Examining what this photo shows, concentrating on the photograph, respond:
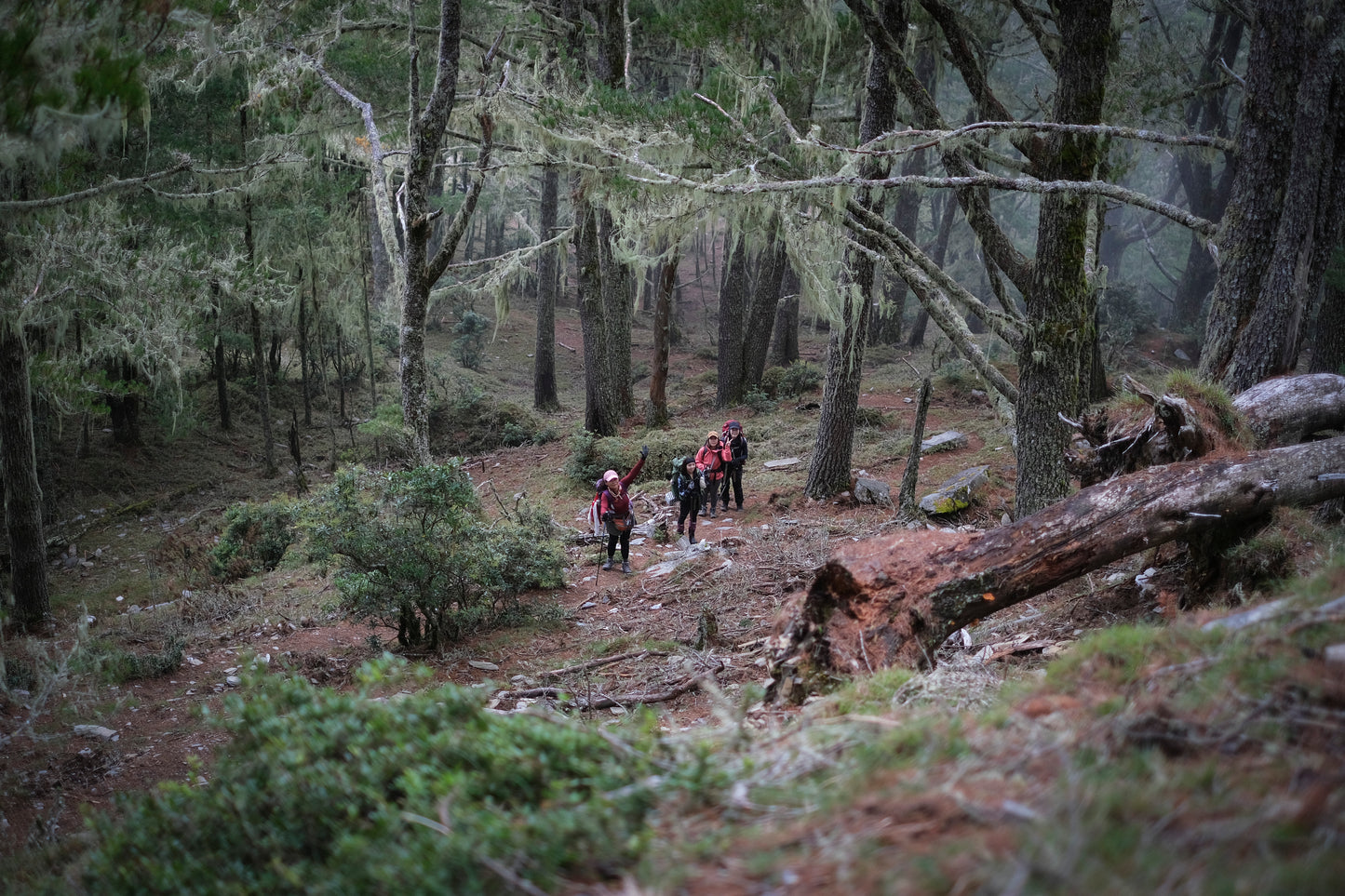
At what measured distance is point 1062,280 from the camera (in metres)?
7.32

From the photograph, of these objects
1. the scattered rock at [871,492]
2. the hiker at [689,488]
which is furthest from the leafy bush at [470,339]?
the scattered rock at [871,492]

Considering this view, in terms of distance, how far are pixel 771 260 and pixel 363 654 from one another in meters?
13.2

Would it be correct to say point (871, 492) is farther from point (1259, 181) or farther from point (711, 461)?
point (1259, 181)

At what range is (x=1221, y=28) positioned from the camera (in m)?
25.8

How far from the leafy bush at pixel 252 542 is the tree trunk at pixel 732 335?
10527mm

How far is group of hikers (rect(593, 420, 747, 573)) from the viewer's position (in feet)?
35.0

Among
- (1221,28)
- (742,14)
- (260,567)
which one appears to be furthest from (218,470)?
(1221,28)

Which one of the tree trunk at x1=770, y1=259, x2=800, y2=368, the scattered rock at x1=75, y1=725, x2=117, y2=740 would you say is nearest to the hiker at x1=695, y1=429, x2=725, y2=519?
the scattered rock at x1=75, y1=725, x2=117, y2=740

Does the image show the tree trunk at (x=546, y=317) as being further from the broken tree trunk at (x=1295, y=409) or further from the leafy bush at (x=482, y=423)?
the broken tree trunk at (x=1295, y=409)

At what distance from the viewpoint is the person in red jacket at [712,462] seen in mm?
12875

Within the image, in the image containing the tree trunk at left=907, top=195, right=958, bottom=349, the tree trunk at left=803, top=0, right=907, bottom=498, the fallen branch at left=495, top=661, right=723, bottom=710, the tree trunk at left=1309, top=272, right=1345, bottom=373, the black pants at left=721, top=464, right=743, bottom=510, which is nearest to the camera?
the fallen branch at left=495, top=661, right=723, bottom=710

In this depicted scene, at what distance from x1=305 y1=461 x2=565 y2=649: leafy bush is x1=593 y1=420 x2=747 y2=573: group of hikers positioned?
7.53 ft

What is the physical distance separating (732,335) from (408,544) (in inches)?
536

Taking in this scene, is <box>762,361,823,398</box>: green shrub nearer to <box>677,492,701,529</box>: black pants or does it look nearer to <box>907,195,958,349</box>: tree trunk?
<box>907,195,958,349</box>: tree trunk
